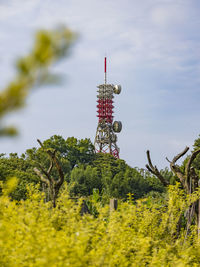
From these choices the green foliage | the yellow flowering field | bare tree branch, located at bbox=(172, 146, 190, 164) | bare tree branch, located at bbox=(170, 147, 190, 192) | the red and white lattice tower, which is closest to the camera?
the green foliage

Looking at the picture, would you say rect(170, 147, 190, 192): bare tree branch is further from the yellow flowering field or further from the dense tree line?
the dense tree line

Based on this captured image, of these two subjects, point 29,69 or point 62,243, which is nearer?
point 29,69

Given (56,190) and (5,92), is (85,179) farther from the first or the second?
A: (5,92)

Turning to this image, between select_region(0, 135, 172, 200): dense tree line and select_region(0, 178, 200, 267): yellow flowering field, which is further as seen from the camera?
select_region(0, 135, 172, 200): dense tree line

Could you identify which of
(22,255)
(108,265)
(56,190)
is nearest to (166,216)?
(56,190)

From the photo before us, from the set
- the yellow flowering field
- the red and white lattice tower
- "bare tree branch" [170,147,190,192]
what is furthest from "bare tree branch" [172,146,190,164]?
the red and white lattice tower

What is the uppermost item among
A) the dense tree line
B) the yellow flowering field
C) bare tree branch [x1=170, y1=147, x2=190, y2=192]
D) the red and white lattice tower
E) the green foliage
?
the red and white lattice tower

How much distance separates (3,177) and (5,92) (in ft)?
52.1

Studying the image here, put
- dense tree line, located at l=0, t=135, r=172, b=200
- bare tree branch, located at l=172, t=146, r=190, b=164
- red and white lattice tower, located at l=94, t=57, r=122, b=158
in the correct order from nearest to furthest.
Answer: bare tree branch, located at l=172, t=146, r=190, b=164, dense tree line, located at l=0, t=135, r=172, b=200, red and white lattice tower, located at l=94, t=57, r=122, b=158

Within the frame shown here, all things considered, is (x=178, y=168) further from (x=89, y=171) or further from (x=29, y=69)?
(x=89, y=171)

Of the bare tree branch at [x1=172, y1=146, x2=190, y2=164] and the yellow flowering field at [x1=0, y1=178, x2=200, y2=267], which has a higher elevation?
the bare tree branch at [x1=172, y1=146, x2=190, y2=164]

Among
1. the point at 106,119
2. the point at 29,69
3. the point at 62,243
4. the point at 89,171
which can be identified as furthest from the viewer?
the point at 106,119

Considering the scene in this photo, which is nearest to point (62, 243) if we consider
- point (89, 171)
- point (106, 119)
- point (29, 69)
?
point (29, 69)

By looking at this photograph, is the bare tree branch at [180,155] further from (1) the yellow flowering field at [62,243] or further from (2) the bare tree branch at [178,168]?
(1) the yellow flowering field at [62,243]
